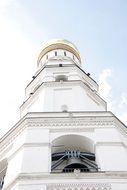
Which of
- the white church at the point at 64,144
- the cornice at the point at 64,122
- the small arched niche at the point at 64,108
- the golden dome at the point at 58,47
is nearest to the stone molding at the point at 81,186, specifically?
the white church at the point at 64,144

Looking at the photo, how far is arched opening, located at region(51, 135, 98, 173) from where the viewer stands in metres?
17.2

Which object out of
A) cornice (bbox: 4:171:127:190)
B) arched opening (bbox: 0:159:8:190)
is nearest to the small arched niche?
arched opening (bbox: 0:159:8:190)

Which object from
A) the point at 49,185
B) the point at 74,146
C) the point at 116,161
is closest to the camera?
the point at 49,185

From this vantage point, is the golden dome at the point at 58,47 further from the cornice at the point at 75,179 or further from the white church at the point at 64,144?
the cornice at the point at 75,179

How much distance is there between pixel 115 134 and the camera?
18.1m

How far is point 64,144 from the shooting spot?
1847 centimetres

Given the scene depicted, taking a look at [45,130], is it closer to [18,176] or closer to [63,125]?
[63,125]

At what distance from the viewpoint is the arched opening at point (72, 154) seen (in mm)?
17156

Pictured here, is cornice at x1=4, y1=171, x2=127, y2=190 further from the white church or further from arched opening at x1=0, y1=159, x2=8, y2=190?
arched opening at x1=0, y1=159, x2=8, y2=190

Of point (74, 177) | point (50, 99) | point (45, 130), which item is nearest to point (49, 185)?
point (74, 177)

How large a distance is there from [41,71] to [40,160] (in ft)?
37.9

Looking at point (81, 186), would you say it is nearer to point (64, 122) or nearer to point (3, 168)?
point (64, 122)

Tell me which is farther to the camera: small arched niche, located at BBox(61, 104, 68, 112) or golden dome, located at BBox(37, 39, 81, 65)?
golden dome, located at BBox(37, 39, 81, 65)

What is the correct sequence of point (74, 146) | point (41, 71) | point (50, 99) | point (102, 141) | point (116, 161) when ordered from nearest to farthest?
point (116, 161), point (102, 141), point (74, 146), point (50, 99), point (41, 71)
